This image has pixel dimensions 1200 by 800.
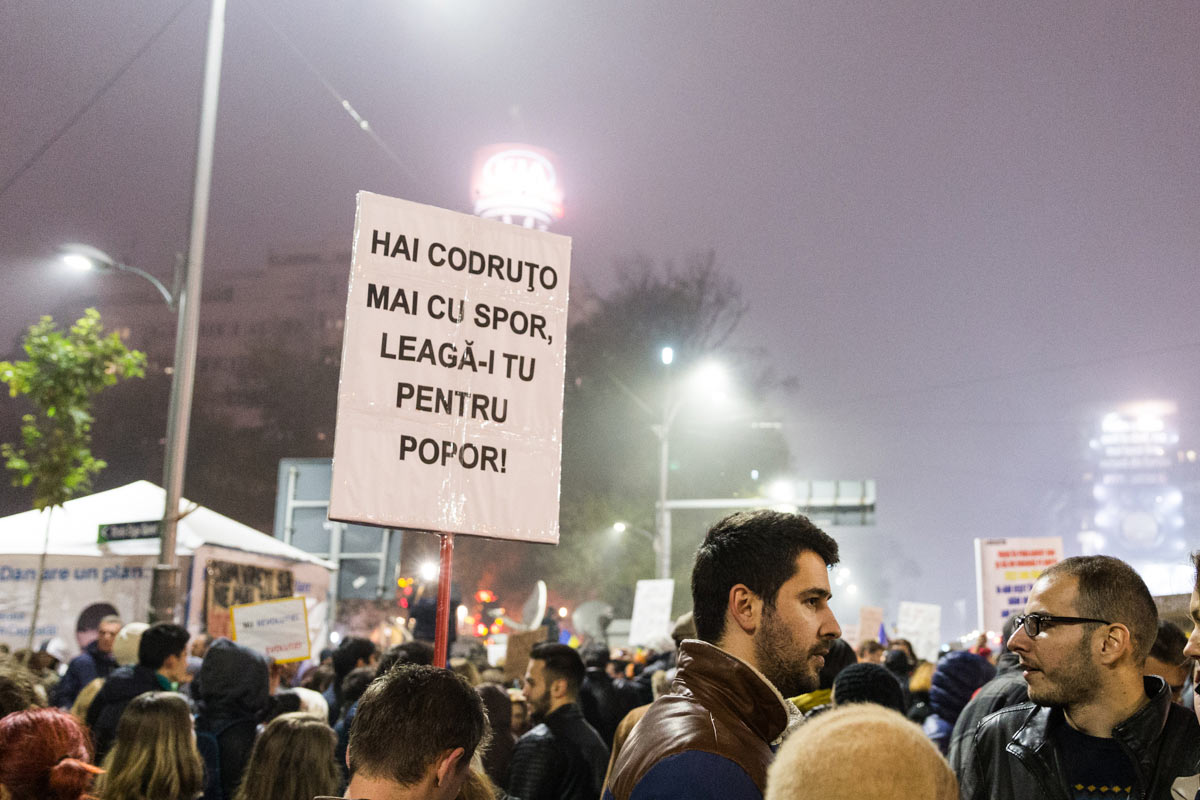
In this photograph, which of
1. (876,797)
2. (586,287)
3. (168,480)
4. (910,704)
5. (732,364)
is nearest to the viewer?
(876,797)

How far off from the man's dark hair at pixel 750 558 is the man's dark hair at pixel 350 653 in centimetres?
492

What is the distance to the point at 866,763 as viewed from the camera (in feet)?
5.60

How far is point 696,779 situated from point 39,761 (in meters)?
2.27

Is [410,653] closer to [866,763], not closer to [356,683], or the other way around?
[356,683]

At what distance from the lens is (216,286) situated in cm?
8719

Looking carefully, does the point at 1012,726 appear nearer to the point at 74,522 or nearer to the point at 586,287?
the point at 74,522

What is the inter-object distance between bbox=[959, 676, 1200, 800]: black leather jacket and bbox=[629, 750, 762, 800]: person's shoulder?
48.3 inches

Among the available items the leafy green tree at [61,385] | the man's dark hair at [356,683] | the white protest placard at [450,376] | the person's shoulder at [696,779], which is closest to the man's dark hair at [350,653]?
the man's dark hair at [356,683]

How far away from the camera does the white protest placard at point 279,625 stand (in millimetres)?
9625

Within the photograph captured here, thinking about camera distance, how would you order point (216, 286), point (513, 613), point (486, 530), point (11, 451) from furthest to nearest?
point (216, 286), point (513, 613), point (11, 451), point (486, 530)

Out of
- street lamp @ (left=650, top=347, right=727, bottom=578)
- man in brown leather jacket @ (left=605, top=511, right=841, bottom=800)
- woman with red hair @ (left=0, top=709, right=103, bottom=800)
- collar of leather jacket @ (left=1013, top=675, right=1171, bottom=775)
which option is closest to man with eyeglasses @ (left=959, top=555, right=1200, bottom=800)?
collar of leather jacket @ (left=1013, top=675, right=1171, bottom=775)

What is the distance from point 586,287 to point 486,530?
66307 mm

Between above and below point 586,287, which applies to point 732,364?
below

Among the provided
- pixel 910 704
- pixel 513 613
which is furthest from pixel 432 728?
pixel 513 613
